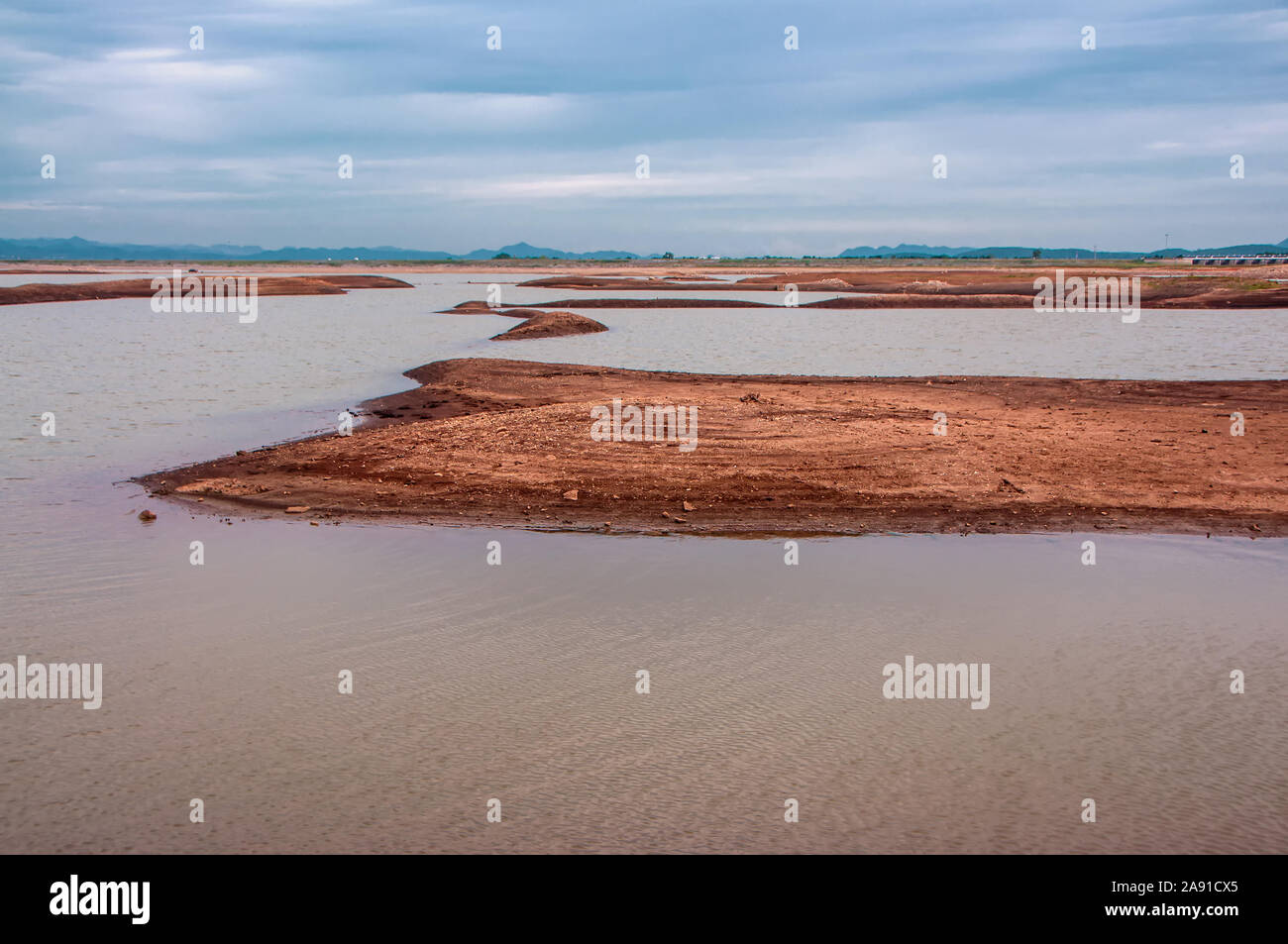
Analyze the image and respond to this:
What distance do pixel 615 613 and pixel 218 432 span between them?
560 inches

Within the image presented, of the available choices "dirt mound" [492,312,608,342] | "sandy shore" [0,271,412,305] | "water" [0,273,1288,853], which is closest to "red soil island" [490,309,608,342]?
"dirt mound" [492,312,608,342]

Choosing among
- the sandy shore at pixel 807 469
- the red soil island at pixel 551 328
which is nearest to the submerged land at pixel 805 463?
the sandy shore at pixel 807 469

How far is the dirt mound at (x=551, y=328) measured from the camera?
147ft

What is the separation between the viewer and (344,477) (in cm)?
1645

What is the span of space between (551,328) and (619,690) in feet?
130

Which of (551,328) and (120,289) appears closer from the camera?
(551,328)

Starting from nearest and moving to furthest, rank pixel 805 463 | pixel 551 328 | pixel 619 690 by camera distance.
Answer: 1. pixel 619 690
2. pixel 805 463
3. pixel 551 328

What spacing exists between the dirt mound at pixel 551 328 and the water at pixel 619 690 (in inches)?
1139

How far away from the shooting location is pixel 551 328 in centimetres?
4706

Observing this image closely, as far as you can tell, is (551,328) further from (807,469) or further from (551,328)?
(807,469)

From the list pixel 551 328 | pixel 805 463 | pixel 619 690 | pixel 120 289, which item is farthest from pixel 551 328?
pixel 120 289

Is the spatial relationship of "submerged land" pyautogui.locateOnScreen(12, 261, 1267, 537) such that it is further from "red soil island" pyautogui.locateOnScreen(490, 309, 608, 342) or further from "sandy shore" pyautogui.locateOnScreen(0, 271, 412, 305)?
"sandy shore" pyautogui.locateOnScreen(0, 271, 412, 305)

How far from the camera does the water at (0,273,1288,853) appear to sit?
6793mm
